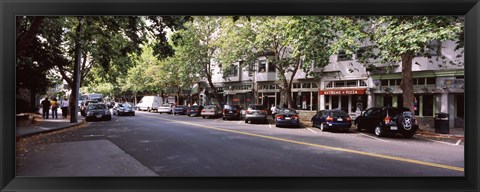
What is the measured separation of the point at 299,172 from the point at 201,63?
87.9ft

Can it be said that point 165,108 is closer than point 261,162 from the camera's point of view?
No

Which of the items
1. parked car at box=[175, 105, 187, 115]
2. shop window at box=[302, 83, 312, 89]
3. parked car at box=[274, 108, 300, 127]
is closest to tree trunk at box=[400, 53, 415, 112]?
parked car at box=[274, 108, 300, 127]

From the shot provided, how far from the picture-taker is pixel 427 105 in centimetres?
2033

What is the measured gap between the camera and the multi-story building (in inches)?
742

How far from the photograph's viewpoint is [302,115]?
25531 mm

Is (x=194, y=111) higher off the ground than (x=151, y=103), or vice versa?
(x=151, y=103)

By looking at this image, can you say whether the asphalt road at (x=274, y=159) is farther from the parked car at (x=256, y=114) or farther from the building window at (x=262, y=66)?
the building window at (x=262, y=66)

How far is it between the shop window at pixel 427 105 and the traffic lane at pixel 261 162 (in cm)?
1423

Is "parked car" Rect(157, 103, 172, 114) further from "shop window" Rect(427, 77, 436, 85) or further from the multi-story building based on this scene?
"shop window" Rect(427, 77, 436, 85)

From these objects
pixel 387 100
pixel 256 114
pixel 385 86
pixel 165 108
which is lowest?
pixel 165 108

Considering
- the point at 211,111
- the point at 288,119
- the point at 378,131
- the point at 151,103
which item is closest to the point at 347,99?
the point at 288,119
